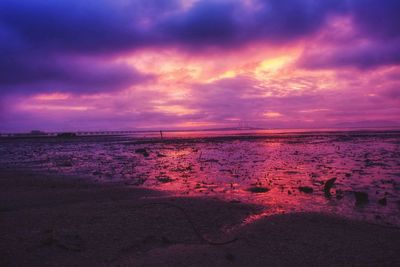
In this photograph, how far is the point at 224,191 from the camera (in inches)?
492

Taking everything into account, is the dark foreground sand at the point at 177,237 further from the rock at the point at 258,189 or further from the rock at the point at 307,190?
the rock at the point at 307,190

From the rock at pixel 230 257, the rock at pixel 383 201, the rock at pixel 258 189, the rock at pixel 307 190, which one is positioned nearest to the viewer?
the rock at pixel 230 257

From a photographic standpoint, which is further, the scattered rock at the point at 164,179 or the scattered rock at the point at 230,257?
the scattered rock at the point at 164,179

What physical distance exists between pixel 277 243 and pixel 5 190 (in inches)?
465

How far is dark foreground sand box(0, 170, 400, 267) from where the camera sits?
606cm

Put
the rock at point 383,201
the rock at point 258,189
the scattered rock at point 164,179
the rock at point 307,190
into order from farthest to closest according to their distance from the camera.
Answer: the scattered rock at point 164,179, the rock at point 258,189, the rock at point 307,190, the rock at point 383,201

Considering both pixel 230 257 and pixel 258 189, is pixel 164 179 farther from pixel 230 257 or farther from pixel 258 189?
pixel 230 257

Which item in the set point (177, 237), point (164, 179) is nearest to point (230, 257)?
point (177, 237)

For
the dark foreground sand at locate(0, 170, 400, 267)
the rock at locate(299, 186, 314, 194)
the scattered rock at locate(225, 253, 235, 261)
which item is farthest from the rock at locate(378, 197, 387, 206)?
the scattered rock at locate(225, 253, 235, 261)

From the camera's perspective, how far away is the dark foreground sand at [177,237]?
6.06 meters

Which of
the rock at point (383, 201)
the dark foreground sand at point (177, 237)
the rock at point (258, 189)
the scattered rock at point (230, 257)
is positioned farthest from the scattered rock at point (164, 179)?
the scattered rock at point (230, 257)

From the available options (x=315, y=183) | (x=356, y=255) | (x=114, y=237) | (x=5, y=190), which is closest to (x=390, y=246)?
(x=356, y=255)

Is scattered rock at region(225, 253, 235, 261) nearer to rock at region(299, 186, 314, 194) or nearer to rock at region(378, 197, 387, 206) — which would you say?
rock at region(378, 197, 387, 206)

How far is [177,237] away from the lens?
7199 millimetres
